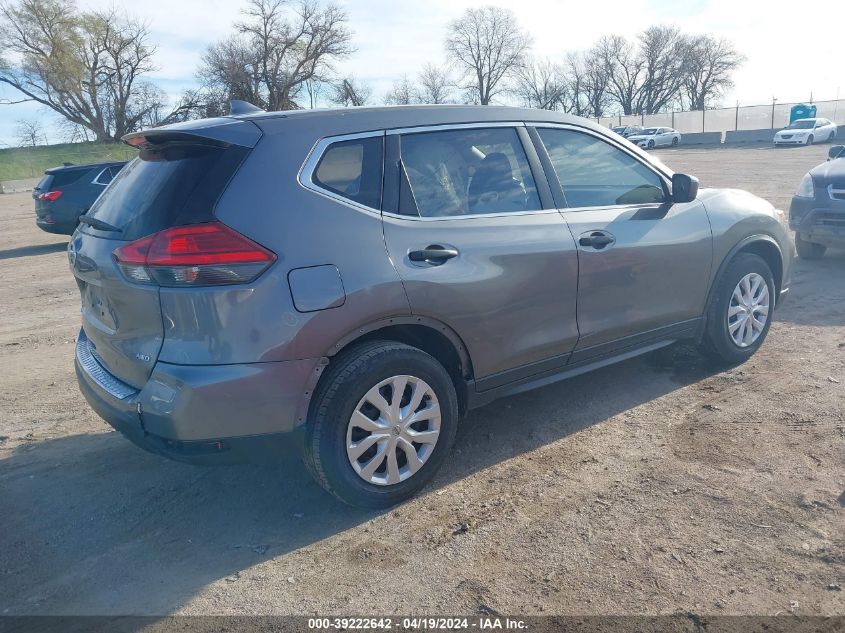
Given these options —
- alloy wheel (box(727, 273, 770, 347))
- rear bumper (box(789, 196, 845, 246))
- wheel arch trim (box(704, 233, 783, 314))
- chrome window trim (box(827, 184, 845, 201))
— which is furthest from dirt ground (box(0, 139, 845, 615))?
chrome window trim (box(827, 184, 845, 201))

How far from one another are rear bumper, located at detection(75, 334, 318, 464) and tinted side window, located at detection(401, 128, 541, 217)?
1.11 m

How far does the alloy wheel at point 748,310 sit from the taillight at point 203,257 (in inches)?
136

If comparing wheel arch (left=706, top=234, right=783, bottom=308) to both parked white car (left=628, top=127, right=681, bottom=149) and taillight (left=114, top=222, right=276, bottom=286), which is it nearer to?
taillight (left=114, top=222, right=276, bottom=286)

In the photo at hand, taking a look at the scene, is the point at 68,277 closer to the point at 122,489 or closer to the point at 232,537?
the point at 122,489

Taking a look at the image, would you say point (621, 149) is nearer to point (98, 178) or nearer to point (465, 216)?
point (465, 216)

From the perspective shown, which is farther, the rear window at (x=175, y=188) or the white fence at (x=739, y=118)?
the white fence at (x=739, y=118)

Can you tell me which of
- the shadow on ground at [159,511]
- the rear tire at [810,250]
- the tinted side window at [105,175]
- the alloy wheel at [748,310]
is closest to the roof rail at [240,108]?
the shadow on ground at [159,511]

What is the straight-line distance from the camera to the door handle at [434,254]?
133 inches

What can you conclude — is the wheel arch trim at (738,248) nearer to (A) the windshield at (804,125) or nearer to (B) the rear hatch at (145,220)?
(B) the rear hatch at (145,220)

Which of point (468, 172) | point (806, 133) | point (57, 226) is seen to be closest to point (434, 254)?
point (468, 172)

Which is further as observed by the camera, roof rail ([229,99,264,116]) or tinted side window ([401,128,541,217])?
roof rail ([229,99,264,116])

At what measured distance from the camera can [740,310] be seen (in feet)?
16.5

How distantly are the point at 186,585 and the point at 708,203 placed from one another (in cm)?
391

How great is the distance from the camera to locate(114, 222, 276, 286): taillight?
294 centimetres
